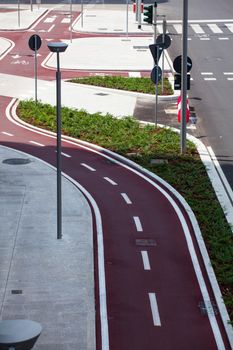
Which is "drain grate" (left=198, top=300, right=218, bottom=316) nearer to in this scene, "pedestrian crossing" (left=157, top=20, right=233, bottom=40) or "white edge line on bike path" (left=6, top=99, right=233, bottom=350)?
"white edge line on bike path" (left=6, top=99, right=233, bottom=350)

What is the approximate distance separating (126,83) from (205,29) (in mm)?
22510

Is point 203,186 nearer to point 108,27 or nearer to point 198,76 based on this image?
point 198,76

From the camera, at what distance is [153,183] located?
102 feet

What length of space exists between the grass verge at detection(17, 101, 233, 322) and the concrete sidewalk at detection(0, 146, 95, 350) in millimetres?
2952

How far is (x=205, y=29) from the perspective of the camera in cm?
6844

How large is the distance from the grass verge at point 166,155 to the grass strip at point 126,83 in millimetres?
5388

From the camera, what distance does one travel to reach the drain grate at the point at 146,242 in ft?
83.1

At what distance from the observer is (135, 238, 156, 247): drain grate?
25.3 m

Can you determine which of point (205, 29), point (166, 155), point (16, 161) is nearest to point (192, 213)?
point (166, 155)

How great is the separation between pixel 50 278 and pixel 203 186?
343 inches

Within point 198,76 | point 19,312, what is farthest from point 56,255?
point 198,76

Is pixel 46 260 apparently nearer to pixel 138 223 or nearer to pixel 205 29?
pixel 138 223

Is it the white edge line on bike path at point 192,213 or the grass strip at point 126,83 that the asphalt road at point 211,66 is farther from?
the grass strip at point 126,83

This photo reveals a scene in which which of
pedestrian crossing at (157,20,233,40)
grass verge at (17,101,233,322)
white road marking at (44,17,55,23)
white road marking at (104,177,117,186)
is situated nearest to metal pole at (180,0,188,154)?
grass verge at (17,101,233,322)
